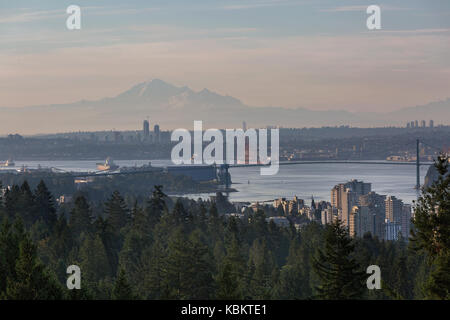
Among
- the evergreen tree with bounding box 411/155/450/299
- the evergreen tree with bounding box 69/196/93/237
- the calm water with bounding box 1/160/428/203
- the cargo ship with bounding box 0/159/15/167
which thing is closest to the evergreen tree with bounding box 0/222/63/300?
the evergreen tree with bounding box 411/155/450/299

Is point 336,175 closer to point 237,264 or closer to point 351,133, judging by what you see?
point 351,133

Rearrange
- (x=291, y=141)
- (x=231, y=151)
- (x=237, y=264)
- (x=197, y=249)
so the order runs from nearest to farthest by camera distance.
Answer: (x=197, y=249), (x=237, y=264), (x=231, y=151), (x=291, y=141)

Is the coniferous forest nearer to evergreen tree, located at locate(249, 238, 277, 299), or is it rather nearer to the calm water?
evergreen tree, located at locate(249, 238, 277, 299)

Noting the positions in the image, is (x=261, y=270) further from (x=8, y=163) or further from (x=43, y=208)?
(x=8, y=163)

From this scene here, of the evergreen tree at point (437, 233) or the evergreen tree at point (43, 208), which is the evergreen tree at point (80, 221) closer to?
the evergreen tree at point (43, 208)

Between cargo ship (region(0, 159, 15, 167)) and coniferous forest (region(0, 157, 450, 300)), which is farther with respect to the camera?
cargo ship (region(0, 159, 15, 167))

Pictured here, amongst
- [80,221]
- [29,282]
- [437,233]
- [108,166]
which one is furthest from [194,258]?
[108,166]
